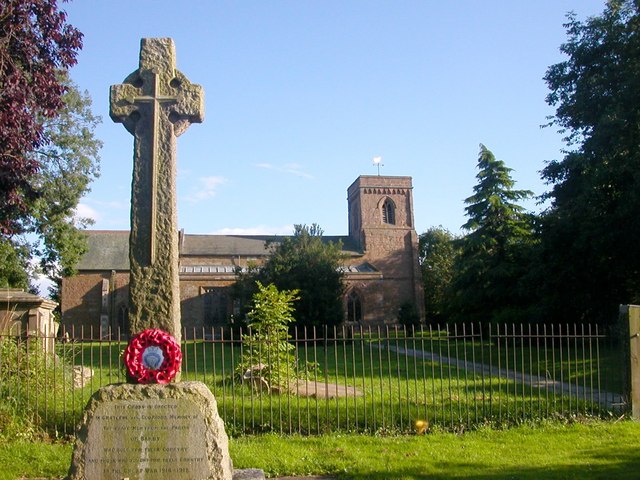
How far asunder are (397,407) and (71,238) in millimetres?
20475

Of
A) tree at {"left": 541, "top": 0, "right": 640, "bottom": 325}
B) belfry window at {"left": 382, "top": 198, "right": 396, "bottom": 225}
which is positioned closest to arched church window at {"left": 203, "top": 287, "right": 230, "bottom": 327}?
belfry window at {"left": 382, "top": 198, "right": 396, "bottom": 225}

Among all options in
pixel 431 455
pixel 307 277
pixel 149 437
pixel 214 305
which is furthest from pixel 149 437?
pixel 214 305

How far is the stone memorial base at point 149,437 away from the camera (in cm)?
579

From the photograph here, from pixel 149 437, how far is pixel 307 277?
3139 centimetres

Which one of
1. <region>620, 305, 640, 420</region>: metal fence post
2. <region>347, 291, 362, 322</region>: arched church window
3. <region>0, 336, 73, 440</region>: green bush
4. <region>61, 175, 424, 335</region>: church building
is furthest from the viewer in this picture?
<region>347, 291, 362, 322</region>: arched church window

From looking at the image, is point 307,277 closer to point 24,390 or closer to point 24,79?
point 24,79

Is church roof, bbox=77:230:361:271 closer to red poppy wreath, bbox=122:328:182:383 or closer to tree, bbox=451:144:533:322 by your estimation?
tree, bbox=451:144:533:322

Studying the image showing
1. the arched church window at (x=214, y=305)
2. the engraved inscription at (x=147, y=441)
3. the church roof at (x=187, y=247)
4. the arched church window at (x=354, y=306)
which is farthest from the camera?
the church roof at (x=187, y=247)

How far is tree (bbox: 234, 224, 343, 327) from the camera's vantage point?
3659 cm

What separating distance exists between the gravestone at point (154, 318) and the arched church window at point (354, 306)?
48.3 m

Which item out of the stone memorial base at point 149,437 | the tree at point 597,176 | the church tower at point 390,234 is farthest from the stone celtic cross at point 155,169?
the church tower at point 390,234

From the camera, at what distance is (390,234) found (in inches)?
2411

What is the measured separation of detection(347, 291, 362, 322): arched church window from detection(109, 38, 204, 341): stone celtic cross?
48.3m

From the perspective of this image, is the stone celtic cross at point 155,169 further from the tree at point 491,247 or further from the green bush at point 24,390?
the tree at point 491,247
